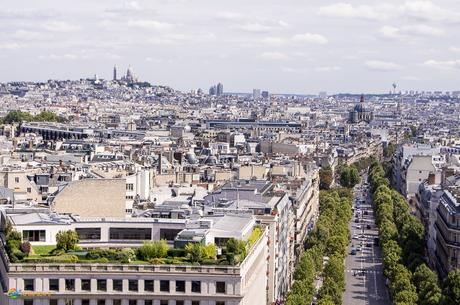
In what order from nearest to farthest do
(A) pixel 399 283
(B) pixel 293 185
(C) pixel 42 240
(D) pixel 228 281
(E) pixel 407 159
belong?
(D) pixel 228 281, (C) pixel 42 240, (A) pixel 399 283, (B) pixel 293 185, (E) pixel 407 159

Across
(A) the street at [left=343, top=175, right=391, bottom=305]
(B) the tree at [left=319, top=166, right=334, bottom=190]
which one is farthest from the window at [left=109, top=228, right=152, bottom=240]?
(B) the tree at [left=319, top=166, right=334, bottom=190]

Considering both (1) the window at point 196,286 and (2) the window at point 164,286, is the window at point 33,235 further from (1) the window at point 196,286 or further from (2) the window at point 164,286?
(1) the window at point 196,286

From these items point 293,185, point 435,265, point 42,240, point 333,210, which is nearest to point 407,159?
point 333,210

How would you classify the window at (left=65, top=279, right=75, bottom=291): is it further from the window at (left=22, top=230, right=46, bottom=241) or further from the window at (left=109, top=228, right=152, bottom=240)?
the window at (left=109, top=228, right=152, bottom=240)

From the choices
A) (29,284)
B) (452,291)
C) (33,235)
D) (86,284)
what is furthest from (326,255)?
(29,284)

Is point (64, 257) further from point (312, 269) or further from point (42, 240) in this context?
point (312, 269)

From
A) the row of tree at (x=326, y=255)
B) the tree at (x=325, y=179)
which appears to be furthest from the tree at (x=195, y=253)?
the tree at (x=325, y=179)
